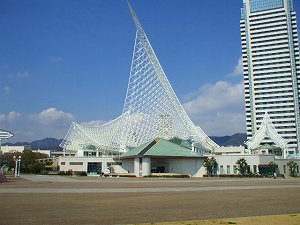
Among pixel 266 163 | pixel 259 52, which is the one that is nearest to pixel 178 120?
pixel 266 163

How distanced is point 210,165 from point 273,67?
86.5 metres

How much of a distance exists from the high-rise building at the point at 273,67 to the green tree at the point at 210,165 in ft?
213

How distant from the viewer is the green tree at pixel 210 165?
218 feet

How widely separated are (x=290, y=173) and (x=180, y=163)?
23613mm

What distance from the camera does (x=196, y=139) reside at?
76.9 metres

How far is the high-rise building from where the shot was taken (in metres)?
131

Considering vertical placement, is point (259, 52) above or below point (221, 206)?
above

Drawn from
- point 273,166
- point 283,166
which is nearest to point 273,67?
point 283,166

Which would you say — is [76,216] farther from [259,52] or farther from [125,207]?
[259,52]

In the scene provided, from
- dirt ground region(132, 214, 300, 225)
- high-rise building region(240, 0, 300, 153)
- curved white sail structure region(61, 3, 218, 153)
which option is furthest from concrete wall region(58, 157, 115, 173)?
dirt ground region(132, 214, 300, 225)

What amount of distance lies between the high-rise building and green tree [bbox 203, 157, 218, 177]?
64775mm

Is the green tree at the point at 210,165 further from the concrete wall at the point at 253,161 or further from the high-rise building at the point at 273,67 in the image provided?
the high-rise building at the point at 273,67

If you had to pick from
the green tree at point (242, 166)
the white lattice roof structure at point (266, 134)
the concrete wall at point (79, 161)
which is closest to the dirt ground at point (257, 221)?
the green tree at point (242, 166)

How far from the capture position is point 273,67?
137000mm
